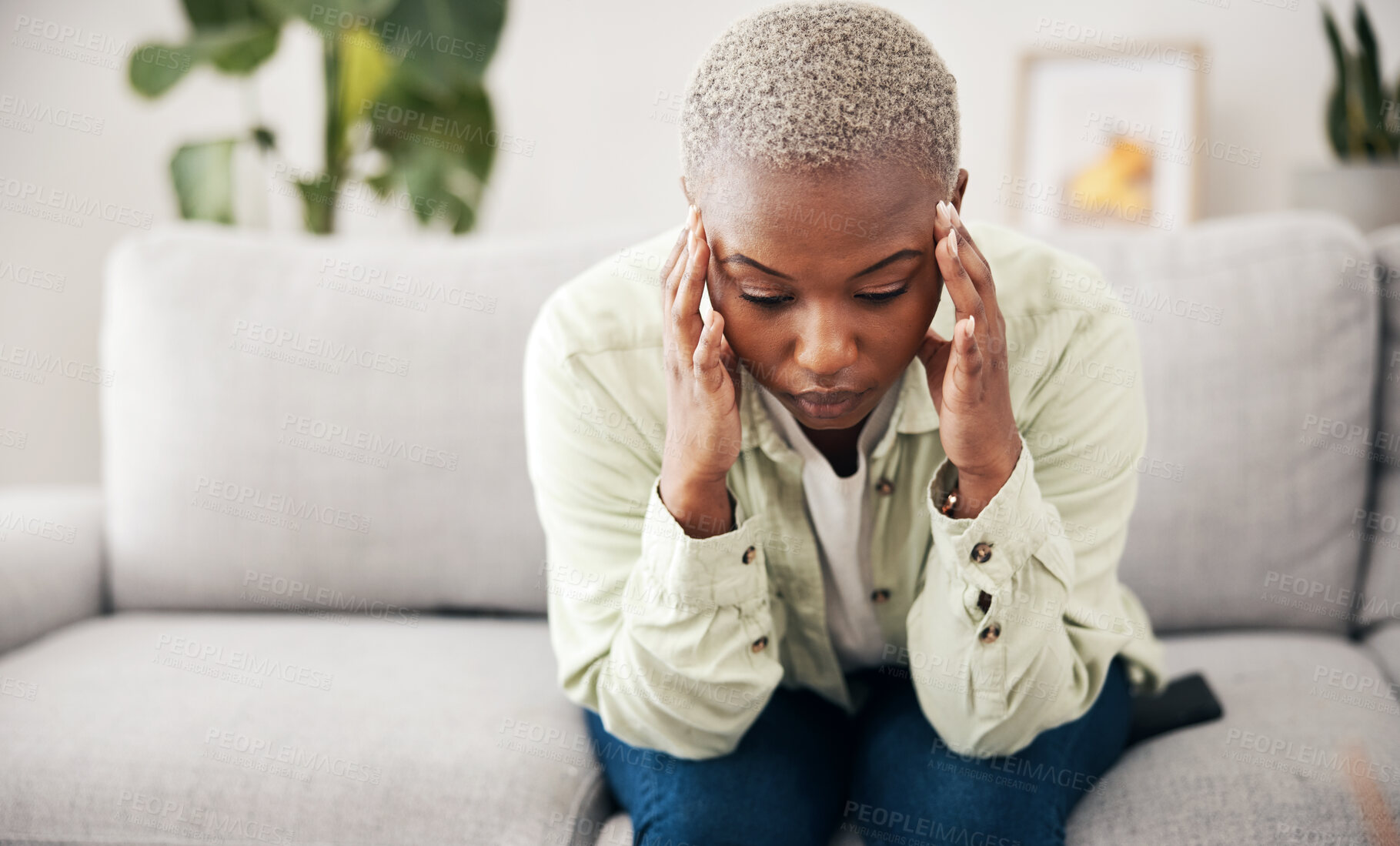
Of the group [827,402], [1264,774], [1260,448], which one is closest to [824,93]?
[827,402]

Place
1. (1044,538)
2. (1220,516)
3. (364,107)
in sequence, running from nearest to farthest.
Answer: (1044,538) < (1220,516) < (364,107)

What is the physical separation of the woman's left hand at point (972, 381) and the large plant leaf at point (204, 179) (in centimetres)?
159

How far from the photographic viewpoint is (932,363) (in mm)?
826

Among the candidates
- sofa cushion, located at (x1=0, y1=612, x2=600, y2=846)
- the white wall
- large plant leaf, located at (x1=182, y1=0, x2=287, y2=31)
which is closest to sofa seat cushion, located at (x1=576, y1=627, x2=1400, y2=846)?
sofa cushion, located at (x1=0, y1=612, x2=600, y2=846)

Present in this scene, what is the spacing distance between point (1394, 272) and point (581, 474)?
109 centimetres

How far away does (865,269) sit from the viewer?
68 centimetres

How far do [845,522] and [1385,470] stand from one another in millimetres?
836

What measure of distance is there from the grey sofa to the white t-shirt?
0.19 m

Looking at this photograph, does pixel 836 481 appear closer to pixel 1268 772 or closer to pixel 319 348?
pixel 1268 772

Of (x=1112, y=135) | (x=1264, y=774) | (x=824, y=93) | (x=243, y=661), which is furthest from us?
(x=1112, y=135)

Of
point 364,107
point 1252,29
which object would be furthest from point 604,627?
point 1252,29

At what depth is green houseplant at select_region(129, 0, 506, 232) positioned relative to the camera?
70.3 inches

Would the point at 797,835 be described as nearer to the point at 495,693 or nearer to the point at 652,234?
the point at 495,693

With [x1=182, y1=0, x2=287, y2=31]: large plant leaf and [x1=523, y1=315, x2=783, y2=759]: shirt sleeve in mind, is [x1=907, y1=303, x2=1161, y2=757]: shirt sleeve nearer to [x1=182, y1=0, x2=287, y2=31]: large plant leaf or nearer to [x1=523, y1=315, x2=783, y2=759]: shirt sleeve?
[x1=523, y1=315, x2=783, y2=759]: shirt sleeve
